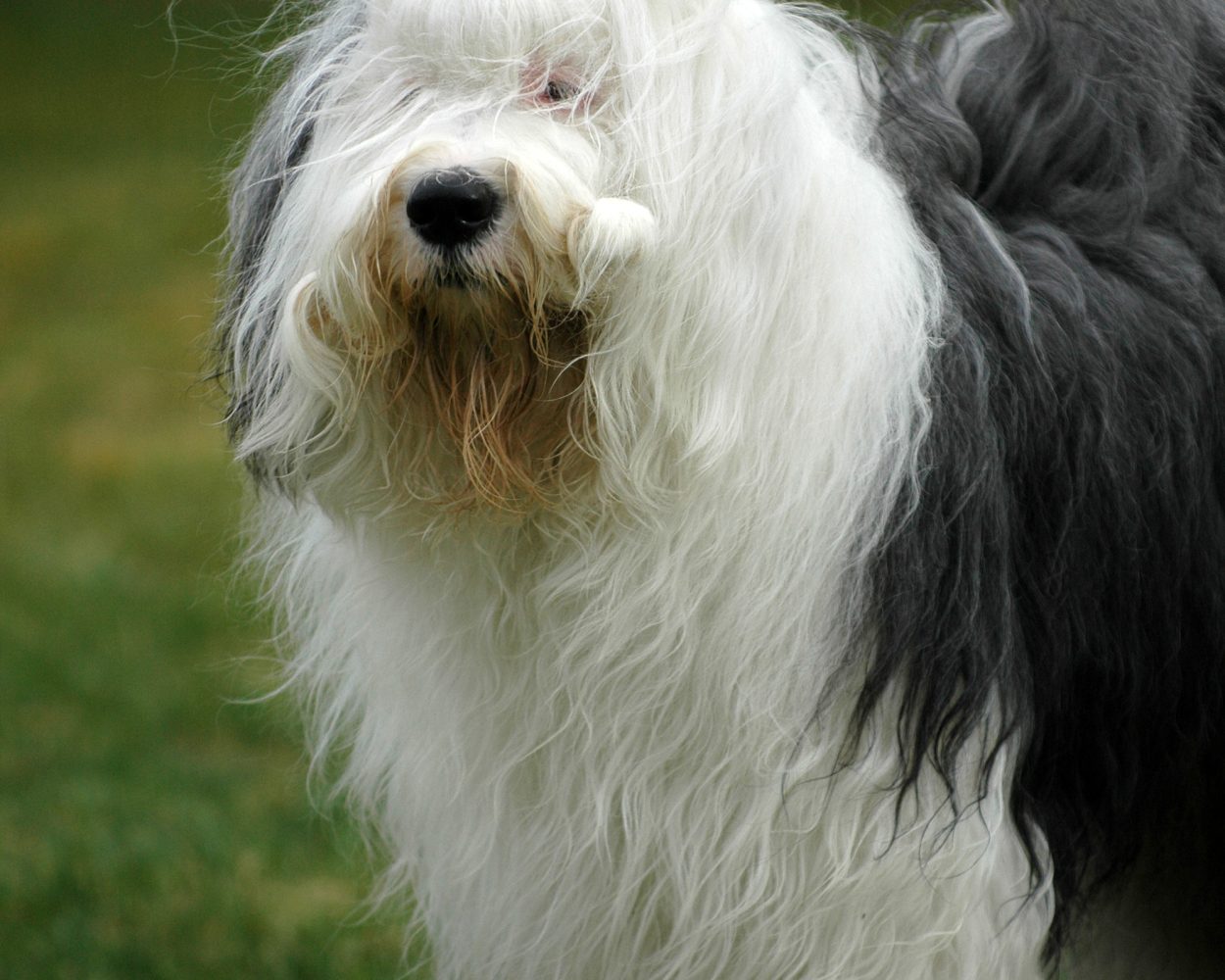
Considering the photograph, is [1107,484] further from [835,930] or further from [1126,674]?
[835,930]

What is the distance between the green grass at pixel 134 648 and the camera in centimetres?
389

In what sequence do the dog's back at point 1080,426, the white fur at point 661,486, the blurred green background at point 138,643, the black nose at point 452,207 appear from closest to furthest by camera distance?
the black nose at point 452,207
the white fur at point 661,486
the dog's back at point 1080,426
the blurred green background at point 138,643

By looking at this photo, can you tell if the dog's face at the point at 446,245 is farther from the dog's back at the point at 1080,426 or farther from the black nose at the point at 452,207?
the dog's back at the point at 1080,426

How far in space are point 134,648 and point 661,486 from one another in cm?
381

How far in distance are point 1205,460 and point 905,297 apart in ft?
1.67

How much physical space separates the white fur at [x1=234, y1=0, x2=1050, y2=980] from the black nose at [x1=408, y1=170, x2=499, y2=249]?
0.07 ft

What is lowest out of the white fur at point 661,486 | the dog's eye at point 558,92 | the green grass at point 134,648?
the green grass at point 134,648

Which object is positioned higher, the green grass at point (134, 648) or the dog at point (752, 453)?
the dog at point (752, 453)

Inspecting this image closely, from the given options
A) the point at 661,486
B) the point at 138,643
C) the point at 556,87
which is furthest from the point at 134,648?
the point at 556,87

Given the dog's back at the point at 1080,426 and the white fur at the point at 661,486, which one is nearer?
the white fur at the point at 661,486

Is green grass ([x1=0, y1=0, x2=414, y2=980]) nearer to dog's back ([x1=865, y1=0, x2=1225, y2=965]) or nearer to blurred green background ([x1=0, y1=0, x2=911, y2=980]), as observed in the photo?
blurred green background ([x1=0, y1=0, x2=911, y2=980])

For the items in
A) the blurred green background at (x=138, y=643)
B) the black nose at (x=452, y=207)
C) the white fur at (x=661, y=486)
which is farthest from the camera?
the blurred green background at (x=138, y=643)

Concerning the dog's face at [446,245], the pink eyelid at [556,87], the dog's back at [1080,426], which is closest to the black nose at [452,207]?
the dog's face at [446,245]

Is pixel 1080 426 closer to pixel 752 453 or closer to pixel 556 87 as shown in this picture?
pixel 752 453
